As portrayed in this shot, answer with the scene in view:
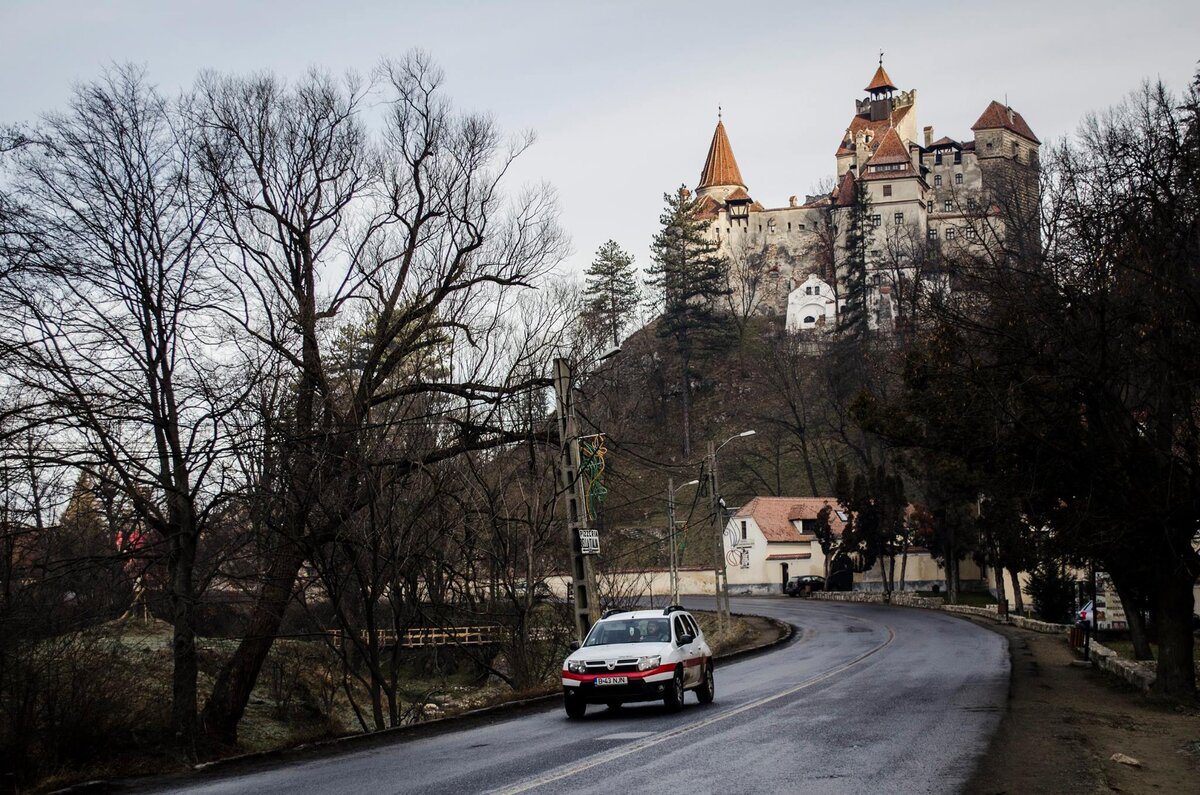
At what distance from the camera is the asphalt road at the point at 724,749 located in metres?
11.6

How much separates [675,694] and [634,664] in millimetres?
924

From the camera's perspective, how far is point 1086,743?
15.1 metres

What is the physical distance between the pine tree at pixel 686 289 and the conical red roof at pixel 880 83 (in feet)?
196

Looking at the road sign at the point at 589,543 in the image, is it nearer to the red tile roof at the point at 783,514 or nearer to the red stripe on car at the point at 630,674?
the red stripe on car at the point at 630,674

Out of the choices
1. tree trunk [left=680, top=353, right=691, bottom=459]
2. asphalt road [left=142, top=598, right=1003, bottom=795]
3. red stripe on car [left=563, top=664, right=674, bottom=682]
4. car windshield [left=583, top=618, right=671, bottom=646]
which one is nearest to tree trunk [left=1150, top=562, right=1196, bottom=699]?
asphalt road [left=142, top=598, right=1003, bottom=795]

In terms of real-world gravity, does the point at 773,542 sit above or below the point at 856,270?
below

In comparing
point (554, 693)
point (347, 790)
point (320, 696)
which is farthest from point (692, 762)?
point (320, 696)

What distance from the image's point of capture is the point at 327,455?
2106 centimetres

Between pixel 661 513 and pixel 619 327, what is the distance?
699 inches

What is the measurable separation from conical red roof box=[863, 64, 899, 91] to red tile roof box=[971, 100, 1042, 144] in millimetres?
18629

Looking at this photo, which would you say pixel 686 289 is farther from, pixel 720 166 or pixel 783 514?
pixel 720 166

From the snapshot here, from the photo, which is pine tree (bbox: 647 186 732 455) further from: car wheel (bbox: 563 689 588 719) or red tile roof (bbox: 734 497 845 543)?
car wheel (bbox: 563 689 588 719)

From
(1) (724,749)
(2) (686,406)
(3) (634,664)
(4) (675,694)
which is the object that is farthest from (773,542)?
(1) (724,749)

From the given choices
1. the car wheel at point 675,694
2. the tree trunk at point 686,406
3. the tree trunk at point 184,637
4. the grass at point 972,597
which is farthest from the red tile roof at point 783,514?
the tree trunk at point 184,637
